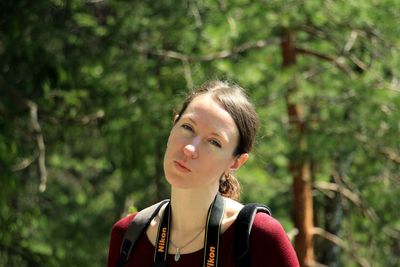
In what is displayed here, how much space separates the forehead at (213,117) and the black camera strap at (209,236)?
0.20 meters

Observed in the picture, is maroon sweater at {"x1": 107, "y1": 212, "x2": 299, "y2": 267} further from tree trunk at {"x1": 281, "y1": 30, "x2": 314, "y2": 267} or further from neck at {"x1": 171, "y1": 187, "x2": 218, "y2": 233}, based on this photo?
tree trunk at {"x1": 281, "y1": 30, "x2": 314, "y2": 267}

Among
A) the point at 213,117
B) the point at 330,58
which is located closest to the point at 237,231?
the point at 213,117

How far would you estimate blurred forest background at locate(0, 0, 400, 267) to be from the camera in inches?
236

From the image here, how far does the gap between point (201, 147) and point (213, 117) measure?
0.09 meters

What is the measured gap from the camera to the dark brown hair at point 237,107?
2.18 meters

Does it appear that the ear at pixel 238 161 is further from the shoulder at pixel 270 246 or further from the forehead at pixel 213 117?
the shoulder at pixel 270 246

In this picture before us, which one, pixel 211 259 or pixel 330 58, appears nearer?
pixel 211 259

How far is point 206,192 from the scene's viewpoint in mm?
2184

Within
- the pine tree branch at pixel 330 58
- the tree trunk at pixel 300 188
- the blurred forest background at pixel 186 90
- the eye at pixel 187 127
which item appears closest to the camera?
the eye at pixel 187 127

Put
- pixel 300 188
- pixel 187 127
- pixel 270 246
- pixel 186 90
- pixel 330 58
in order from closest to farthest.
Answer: pixel 270 246 → pixel 187 127 → pixel 186 90 → pixel 330 58 → pixel 300 188

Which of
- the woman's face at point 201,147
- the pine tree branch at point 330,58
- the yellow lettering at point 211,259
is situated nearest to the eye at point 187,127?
the woman's face at point 201,147

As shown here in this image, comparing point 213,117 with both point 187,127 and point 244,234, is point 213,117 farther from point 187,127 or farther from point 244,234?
point 244,234

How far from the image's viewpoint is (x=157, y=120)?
6164 mm

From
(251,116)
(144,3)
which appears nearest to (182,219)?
(251,116)
